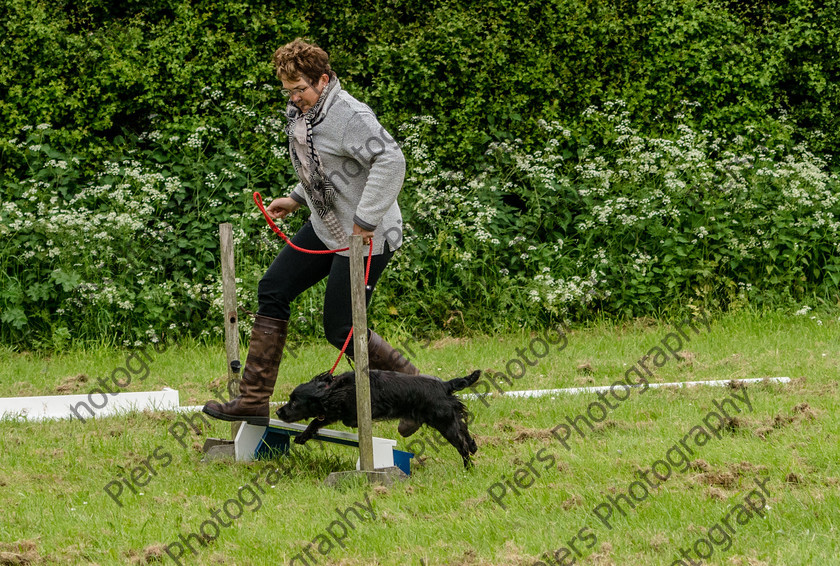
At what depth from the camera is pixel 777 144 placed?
902 centimetres

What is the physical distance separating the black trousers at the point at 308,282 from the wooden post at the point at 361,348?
309 millimetres

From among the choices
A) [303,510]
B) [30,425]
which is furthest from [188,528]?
[30,425]

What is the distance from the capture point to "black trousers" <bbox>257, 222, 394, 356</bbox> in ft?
14.9

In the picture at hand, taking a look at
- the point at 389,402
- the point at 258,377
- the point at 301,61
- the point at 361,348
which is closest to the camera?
the point at 361,348

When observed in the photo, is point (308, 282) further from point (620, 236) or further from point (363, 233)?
point (620, 236)

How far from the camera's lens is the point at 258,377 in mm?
4602

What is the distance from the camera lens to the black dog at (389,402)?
443 centimetres

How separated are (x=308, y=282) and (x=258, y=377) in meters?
0.53

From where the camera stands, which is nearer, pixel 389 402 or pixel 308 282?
pixel 389 402

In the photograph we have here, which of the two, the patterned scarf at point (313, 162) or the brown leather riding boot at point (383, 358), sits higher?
the patterned scarf at point (313, 162)

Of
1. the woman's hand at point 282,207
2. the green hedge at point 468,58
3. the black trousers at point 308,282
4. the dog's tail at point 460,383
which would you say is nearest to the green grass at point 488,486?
the dog's tail at point 460,383

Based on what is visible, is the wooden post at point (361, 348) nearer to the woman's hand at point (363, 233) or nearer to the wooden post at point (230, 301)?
the woman's hand at point (363, 233)

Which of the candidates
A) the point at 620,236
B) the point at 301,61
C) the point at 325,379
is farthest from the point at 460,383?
the point at 620,236

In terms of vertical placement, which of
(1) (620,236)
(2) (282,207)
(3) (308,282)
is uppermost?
(2) (282,207)
